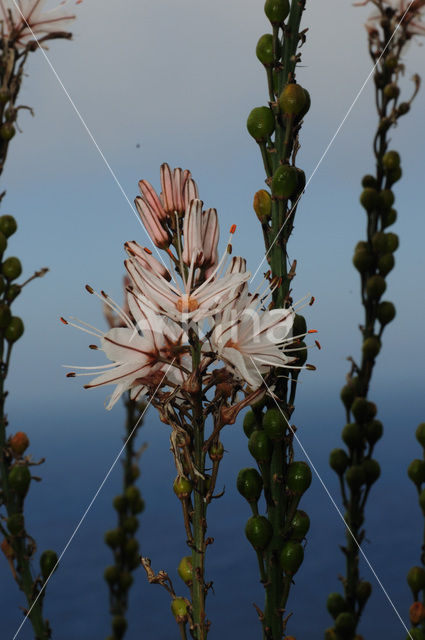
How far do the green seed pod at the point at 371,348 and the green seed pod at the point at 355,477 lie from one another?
157mm

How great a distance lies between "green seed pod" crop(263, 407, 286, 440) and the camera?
700mm

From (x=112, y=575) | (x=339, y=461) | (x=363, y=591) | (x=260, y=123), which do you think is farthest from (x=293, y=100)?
(x=112, y=575)

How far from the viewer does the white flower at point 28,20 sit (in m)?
1.08

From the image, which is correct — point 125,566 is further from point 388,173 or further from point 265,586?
point 388,173

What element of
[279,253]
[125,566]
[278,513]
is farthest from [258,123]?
[125,566]

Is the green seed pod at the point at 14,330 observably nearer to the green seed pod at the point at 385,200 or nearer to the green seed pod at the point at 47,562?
the green seed pod at the point at 47,562

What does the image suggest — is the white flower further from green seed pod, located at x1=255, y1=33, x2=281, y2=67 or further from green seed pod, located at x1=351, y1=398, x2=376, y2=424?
green seed pod, located at x1=351, y1=398, x2=376, y2=424

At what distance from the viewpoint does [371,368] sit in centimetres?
107

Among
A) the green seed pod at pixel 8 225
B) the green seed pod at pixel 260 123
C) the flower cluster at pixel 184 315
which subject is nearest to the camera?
the flower cluster at pixel 184 315

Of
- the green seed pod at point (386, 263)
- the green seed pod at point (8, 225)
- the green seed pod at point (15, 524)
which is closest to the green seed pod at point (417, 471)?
the green seed pod at point (386, 263)

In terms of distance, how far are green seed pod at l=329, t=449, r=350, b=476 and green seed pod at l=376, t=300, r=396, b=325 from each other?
0.20 metres

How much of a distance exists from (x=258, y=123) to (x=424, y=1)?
57 cm

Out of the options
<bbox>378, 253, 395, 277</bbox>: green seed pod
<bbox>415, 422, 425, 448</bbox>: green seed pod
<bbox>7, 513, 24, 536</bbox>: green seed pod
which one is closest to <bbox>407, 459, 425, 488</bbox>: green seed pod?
<bbox>415, 422, 425, 448</bbox>: green seed pod

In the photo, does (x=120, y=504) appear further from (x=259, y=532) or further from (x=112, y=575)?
(x=259, y=532)
